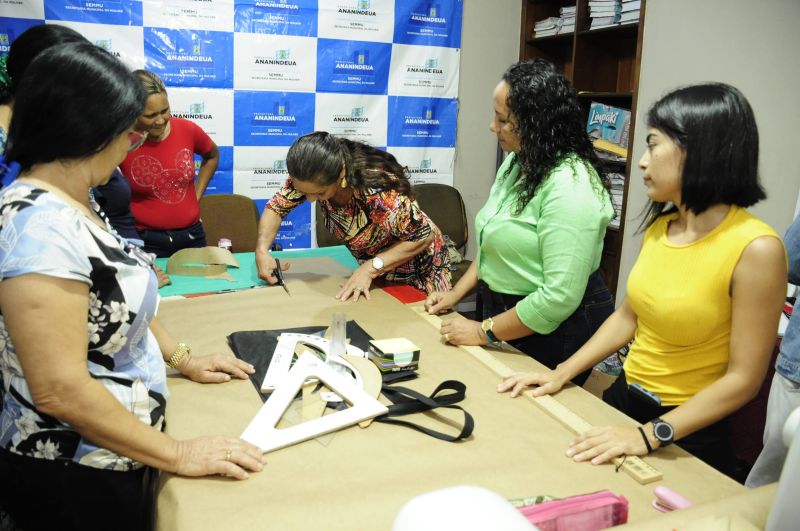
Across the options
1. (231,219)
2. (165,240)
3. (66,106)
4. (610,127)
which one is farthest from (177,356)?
(610,127)

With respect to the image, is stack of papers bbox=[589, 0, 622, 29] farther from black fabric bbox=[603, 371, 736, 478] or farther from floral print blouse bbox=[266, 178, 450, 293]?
black fabric bbox=[603, 371, 736, 478]

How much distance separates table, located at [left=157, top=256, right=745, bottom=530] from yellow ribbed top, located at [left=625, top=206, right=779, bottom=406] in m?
0.15

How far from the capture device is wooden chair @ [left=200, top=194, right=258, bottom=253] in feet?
12.2

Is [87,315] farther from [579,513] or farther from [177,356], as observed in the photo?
[579,513]

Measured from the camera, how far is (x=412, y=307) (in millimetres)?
2051

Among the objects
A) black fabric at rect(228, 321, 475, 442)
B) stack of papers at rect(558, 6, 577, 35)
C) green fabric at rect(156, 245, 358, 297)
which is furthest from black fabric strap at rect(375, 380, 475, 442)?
stack of papers at rect(558, 6, 577, 35)

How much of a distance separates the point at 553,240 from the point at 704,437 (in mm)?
584

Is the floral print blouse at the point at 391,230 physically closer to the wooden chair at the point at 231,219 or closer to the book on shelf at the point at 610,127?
the wooden chair at the point at 231,219

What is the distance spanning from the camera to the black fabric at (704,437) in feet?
4.36

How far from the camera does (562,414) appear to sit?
1.34 meters

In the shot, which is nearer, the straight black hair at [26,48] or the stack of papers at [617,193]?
the straight black hair at [26,48]

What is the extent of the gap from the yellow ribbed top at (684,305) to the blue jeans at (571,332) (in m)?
0.33

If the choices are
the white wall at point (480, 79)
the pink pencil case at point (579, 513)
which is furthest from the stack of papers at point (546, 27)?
the pink pencil case at point (579, 513)

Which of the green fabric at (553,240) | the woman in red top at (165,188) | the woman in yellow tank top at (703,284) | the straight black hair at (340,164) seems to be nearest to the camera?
the woman in yellow tank top at (703,284)
